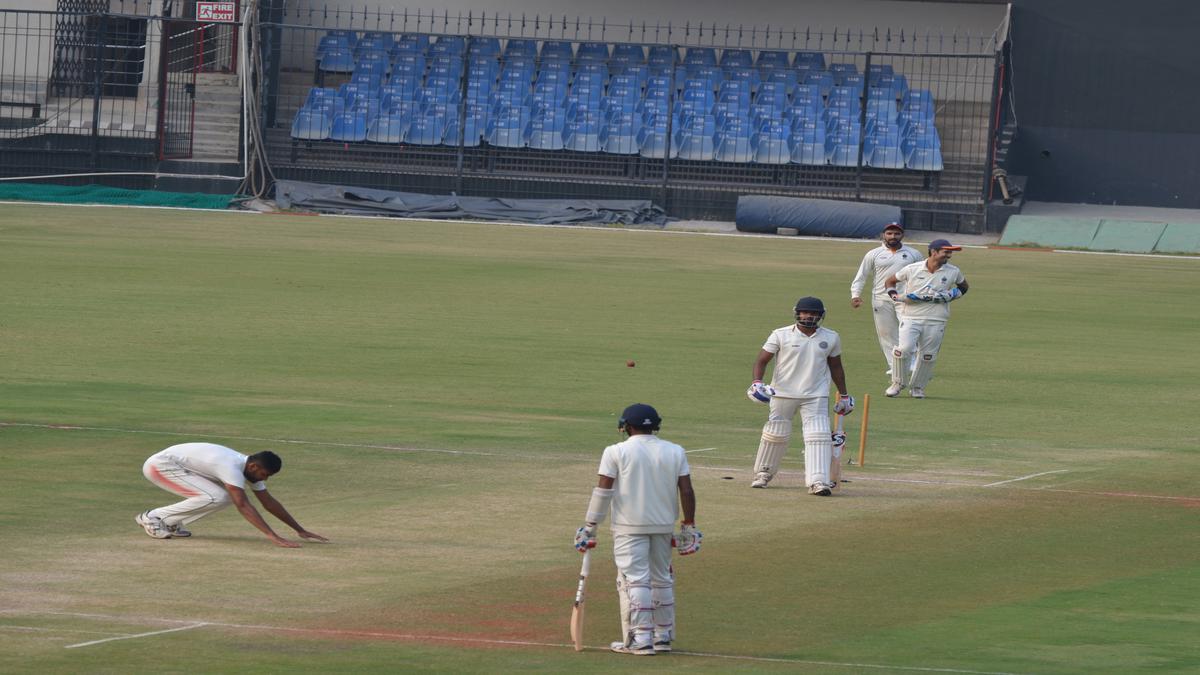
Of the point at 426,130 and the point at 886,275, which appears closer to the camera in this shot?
the point at 886,275

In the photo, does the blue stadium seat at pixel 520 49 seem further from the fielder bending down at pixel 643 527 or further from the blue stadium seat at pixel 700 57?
the fielder bending down at pixel 643 527

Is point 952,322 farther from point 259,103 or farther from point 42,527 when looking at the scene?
point 259,103

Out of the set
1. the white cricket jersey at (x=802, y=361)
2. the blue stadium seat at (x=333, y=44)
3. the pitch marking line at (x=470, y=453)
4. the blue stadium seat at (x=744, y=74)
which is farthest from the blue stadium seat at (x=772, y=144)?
the white cricket jersey at (x=802, y=361)

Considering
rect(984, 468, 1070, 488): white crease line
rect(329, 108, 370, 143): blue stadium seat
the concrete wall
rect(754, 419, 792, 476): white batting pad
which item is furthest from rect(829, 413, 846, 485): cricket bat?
the concrete wall

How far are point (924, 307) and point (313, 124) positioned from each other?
2707 centimetres

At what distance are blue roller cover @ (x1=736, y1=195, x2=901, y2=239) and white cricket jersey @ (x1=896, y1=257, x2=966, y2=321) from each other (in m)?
19.6

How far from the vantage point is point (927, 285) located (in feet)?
70.8

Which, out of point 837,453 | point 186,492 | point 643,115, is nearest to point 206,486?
point 186,492

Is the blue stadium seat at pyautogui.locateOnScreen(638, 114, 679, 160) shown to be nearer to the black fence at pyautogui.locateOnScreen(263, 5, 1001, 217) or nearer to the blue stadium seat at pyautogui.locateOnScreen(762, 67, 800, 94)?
the black fence at pyautogui.locateOnScreen(263, 5, 1001, 217)

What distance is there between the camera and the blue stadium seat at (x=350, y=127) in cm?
4569

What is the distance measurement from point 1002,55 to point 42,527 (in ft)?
116

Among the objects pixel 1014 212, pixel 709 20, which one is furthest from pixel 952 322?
pixel 709 20

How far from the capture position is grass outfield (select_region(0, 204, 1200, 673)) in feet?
35.4

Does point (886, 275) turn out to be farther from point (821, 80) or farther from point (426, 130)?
point (426, 130)
